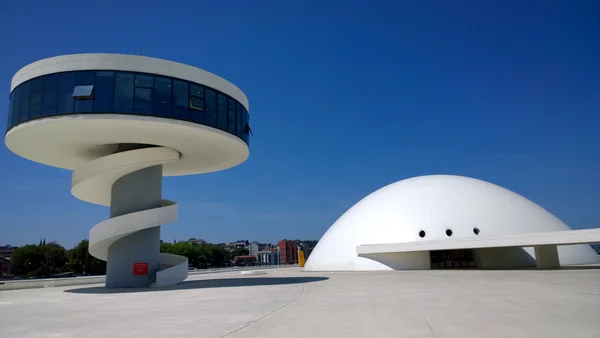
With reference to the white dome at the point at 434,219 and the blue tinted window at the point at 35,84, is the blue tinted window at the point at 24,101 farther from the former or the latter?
the white dome at the point at 434,219

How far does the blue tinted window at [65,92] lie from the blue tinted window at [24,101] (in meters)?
2.45

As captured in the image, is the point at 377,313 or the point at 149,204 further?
the point at 149,204

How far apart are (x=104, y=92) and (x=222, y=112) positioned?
7.54 metres

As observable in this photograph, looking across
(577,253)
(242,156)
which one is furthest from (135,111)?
(577,253)

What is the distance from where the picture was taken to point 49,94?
25156 millimetres

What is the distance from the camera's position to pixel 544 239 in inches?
1346

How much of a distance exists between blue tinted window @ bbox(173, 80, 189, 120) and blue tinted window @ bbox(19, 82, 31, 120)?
849cm

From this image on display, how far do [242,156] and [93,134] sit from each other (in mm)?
11382

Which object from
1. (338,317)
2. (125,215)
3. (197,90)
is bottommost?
(338,317)

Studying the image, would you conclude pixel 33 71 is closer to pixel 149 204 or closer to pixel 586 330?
pixel 149 204

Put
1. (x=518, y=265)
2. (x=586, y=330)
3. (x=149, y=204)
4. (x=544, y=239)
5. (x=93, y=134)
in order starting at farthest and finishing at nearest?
(x=518, y=265), (x=544, y=239), (x=149, y=204), (x=93, y=134), (x=586, y=330)

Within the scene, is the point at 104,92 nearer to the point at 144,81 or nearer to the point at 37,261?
the point at 144,81

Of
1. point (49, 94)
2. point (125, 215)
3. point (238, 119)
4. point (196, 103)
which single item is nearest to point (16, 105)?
point (49, 94)

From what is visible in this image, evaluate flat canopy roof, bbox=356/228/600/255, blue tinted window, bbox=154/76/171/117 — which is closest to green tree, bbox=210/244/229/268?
flat canopy roof, bbox=356/228/600/255
